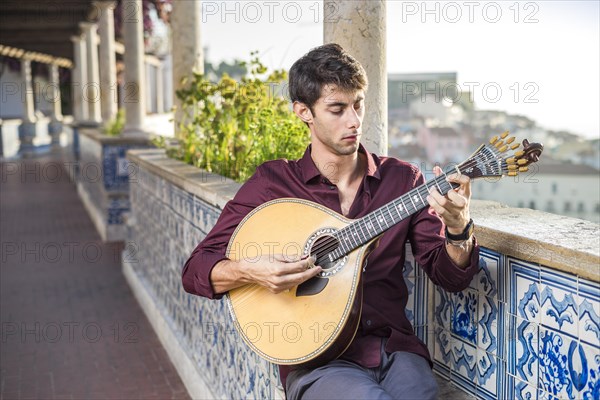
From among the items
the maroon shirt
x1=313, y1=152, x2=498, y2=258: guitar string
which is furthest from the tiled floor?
x1=313, y1=152, x2=498, y2=258: guitar string

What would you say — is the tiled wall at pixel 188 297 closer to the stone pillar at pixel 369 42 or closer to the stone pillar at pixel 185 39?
the stone pillar at pixel 369 42

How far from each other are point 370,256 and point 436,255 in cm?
21

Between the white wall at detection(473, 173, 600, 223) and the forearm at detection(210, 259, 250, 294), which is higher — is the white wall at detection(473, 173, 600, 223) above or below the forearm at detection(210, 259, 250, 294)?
below

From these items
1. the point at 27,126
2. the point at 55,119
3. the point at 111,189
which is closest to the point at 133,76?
the point at 111,189

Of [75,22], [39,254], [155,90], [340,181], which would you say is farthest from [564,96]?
[340,181]

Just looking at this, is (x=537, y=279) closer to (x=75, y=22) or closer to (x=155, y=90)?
(x=75, y=22)

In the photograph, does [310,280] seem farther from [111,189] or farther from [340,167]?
[111,189]

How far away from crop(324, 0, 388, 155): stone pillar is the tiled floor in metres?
2.11

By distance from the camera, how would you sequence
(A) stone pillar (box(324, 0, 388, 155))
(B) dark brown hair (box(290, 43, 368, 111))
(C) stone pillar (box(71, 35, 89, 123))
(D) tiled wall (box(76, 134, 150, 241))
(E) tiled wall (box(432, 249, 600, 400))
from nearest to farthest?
(E) tiled wall (box(432, 249, 600, 400)) < (B) dark brown hair (box(290, 43, 368, 111)) < (A) stone pillar (box(324, 0, 388, 155)) < (D) tiled wall (box(76, 134, 150, 241)) < (C) stone pillar (box(71, 35, 89, 123))

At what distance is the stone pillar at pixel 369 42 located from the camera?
3396mm

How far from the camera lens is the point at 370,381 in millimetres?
2230

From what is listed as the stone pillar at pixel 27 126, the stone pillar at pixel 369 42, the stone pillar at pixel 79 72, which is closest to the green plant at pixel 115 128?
the stone pillar at pixel 79 72

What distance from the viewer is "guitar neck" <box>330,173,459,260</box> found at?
6.84ft

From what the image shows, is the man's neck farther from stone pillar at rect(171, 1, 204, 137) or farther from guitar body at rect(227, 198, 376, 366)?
stone pillar at rect(171, 1, 204, 137)
